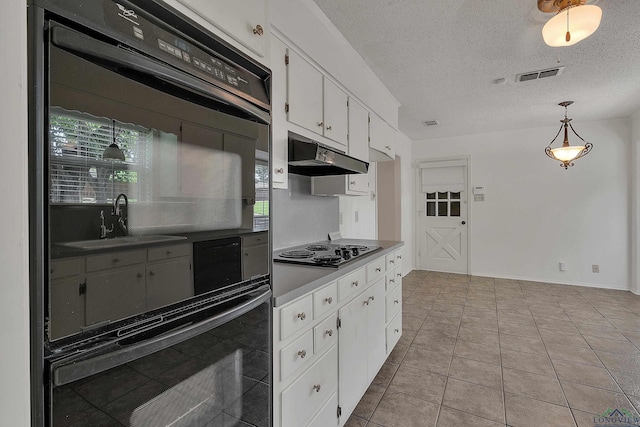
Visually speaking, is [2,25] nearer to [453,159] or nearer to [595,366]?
[595,366]

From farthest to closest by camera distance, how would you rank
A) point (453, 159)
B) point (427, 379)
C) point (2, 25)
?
point (453, 159) < point (427, 379) < point (2, 25)

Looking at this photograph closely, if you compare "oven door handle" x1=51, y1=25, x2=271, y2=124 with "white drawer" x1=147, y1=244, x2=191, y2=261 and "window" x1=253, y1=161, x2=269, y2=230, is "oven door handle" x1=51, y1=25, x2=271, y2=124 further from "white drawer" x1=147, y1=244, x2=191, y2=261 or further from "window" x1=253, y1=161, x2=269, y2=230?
"white drawer" x1=147, y1=244, x2=191, y2=261

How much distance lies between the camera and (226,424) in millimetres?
920

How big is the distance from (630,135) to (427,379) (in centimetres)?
500

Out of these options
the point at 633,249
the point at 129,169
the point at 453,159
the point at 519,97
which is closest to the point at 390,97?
the point at 519,97

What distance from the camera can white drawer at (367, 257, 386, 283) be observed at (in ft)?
6.80

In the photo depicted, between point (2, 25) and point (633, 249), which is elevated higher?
point (2, 25)

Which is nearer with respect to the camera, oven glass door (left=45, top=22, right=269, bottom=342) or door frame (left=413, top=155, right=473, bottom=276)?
oven glass door (left=45, top=22, right=269, bottom=342)

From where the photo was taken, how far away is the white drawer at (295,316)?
1.18 meters

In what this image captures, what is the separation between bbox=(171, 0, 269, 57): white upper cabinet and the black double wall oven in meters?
0.05

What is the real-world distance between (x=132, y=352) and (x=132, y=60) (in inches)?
23.3

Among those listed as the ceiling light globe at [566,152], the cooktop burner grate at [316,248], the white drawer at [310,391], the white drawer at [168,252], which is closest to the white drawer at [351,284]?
the white drawer at [310,391]

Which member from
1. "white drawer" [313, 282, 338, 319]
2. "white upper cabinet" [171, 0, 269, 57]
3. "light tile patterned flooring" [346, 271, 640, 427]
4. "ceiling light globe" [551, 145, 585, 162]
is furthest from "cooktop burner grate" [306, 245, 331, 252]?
"ceiling light globe" [551, 145, 585, 162]

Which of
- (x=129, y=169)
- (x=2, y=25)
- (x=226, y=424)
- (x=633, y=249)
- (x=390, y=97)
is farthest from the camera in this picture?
(x=633, y=249)
